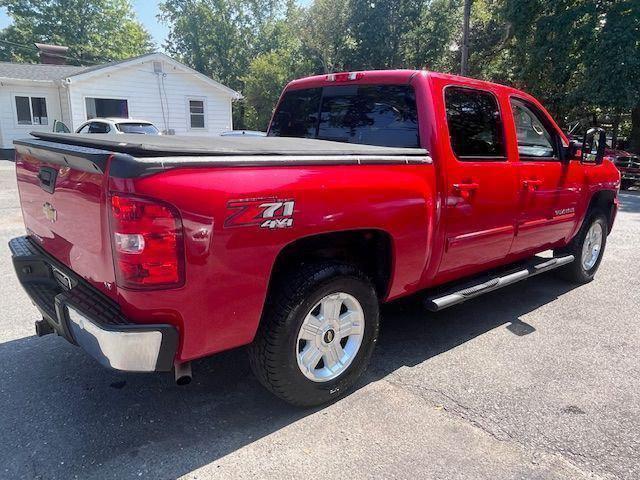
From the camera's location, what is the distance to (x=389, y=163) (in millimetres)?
2994

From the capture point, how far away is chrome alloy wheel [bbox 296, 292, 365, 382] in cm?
288

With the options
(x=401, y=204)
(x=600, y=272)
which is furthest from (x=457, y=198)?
(x=600, y=272)

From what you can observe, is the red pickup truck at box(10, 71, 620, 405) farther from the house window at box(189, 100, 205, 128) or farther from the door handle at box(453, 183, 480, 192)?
the house window at box(189, 100, 205, 128)

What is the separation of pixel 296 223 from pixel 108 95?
22.0m

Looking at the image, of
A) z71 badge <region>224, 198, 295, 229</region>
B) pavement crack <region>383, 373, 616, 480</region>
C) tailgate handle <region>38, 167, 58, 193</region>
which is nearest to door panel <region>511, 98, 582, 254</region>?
pavement crack <region>383, 373, 616, 480</region>

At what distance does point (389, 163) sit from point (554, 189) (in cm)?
232

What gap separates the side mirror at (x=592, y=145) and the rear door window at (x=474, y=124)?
1.16 meters

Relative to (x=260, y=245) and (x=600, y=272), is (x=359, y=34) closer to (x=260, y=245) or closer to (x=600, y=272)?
(x=600, y=272)

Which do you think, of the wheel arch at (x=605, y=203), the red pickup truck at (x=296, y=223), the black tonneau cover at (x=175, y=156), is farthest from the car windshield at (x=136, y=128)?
the wheel arch at (x=605, y=203)

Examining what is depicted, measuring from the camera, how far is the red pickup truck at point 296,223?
2.20 meters

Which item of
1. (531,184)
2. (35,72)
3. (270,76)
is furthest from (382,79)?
→ (270,76)

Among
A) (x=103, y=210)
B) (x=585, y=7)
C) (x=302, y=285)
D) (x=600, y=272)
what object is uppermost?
(x=585, y=7)

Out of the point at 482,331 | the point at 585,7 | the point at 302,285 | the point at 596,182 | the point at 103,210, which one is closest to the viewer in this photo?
the point at 103,210

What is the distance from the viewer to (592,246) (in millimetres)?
5629
